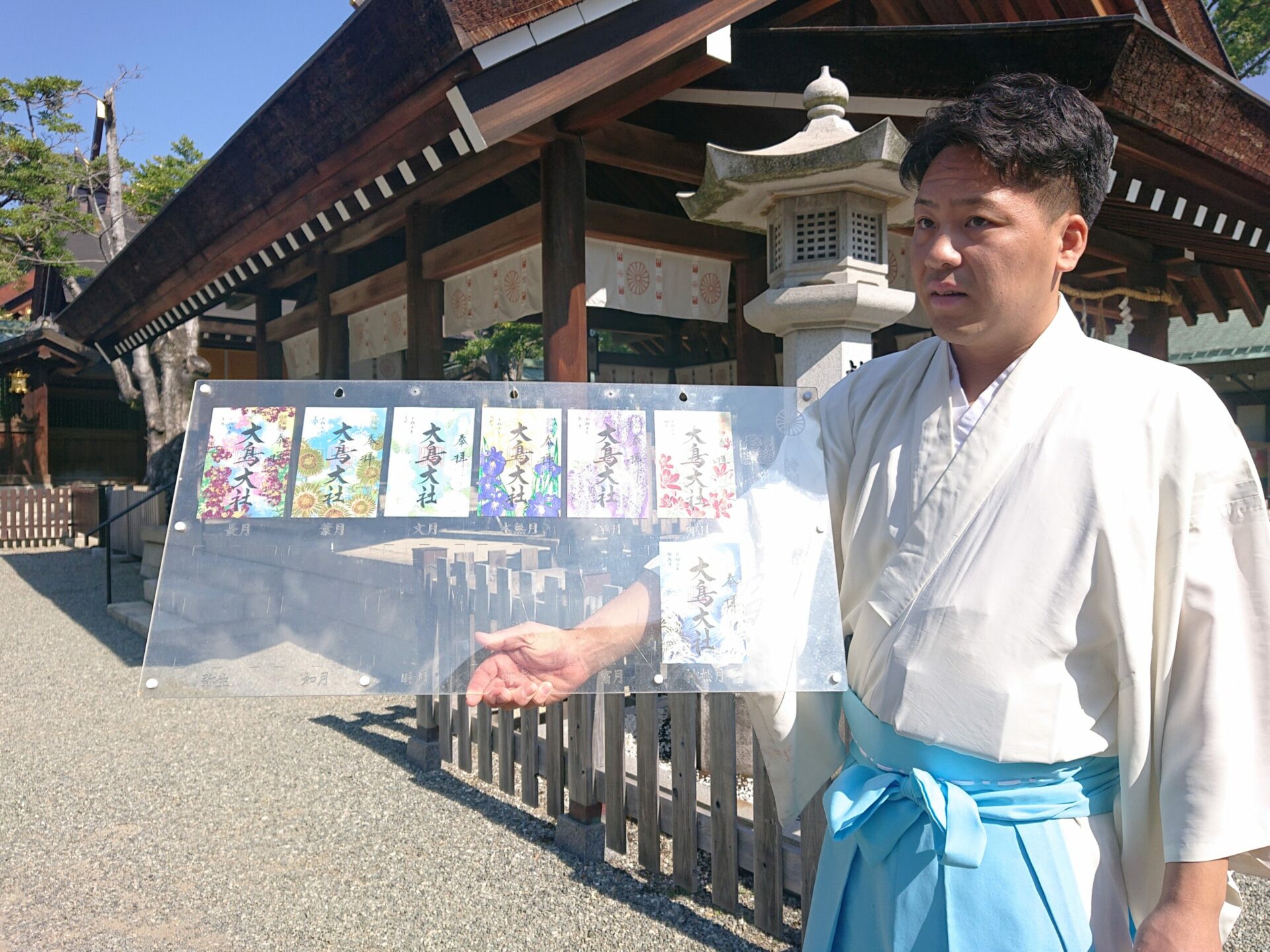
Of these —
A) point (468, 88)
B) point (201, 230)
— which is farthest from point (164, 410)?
point (468, 88)

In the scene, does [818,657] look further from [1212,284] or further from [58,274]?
[58,274]

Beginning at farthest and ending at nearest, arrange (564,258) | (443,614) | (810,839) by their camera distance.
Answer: (564,258), (810,839), (443,614)

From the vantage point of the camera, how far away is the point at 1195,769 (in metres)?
1.07

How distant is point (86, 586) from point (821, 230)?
1024 centimetres

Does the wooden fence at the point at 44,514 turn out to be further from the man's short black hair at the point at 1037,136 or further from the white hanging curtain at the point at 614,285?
the man's short black hair at the point at 1037,136

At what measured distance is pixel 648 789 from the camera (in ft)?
10.1

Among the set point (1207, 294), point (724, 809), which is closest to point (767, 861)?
point (724, 809)

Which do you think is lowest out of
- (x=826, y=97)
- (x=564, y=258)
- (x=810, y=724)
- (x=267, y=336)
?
(x=810, y=724)

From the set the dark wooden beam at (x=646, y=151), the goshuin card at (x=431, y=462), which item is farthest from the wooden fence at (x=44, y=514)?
the goshuin card at (x=431, y=462)

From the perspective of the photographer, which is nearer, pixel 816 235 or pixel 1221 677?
pixel 1221 677

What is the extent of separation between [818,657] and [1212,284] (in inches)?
361

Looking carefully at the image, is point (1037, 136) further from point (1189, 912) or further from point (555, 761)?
point (555, 761)

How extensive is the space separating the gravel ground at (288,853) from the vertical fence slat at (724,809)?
0.29 feet

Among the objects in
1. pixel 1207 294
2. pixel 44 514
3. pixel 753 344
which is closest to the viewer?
pixel 753 344
